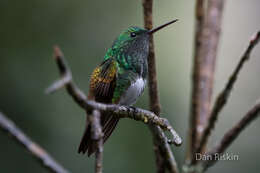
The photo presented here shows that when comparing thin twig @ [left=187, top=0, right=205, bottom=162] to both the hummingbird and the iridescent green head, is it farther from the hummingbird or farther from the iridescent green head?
the iridescent green head

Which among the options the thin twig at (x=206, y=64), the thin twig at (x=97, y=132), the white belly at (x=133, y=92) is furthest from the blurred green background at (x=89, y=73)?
the thin twig at (x=97, y=132)

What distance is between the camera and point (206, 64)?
2324mm

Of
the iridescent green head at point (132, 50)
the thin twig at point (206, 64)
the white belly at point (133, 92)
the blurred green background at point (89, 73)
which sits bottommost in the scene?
the blurred green background at point (89, 73)

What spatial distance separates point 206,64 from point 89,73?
3132 mm

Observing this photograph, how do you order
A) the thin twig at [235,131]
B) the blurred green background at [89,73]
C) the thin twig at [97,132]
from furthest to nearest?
the blurred green background at [89,73]
the thin twig at [97,132]
the thin twig at [235,131]

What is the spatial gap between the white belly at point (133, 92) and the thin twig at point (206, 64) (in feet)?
3.33

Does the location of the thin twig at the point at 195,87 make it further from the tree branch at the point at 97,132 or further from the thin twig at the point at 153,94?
the tree branch at the point at 97,132

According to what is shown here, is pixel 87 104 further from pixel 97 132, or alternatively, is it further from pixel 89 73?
pixel 89 73

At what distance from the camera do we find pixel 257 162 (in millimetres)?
4945

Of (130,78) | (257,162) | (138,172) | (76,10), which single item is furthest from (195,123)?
(76,10)

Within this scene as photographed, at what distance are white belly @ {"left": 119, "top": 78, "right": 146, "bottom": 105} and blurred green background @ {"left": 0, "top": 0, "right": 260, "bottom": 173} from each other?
59.4 inches

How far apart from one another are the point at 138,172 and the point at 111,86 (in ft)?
5.71

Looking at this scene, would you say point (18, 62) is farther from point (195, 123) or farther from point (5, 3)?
point (195, 123)

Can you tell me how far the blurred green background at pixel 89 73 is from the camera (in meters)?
4.77
